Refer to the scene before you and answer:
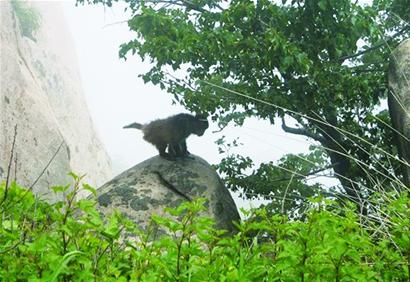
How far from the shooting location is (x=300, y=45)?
6.13 meters

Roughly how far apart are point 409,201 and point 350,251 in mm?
724

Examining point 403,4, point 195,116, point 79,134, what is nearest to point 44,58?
point 79,134

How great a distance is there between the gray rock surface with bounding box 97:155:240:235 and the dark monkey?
24 cm

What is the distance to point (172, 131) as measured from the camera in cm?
766

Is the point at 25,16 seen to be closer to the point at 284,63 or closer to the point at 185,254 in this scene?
the point at 284,63

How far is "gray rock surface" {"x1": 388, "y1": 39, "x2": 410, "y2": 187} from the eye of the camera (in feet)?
18.1

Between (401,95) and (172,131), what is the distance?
3527 mm

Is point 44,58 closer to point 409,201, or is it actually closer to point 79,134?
point 79,134

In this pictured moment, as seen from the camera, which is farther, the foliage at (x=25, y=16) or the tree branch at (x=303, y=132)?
the foliage at (x=25, y=16)

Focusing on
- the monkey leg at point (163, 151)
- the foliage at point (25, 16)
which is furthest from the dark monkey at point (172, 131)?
the foliage at point (25, 16)

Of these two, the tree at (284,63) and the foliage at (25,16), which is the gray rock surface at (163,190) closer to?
the tree at (284,63)

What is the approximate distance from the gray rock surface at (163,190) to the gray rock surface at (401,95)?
2645 mm

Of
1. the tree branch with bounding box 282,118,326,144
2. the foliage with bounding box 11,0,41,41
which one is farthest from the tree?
the foliage with bounding box 11,0,41,41

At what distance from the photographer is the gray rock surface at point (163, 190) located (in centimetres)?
688
